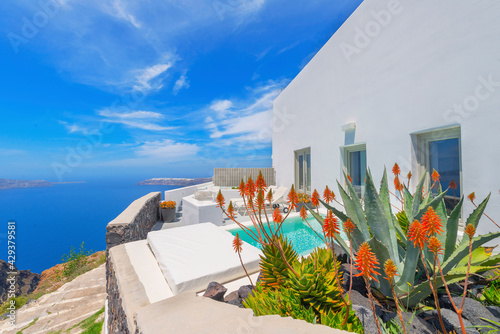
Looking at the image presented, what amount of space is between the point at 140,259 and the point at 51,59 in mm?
11853

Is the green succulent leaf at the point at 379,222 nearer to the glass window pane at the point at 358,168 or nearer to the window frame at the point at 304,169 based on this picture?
the glass window pane at the point at 358,168

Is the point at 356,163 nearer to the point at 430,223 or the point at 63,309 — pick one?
the point at 430,223

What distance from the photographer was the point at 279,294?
145cm

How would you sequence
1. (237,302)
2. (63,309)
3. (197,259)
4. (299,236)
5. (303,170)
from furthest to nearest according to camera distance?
(303,170) → (299,236) → (63,309) → (197,259) → (237,302)

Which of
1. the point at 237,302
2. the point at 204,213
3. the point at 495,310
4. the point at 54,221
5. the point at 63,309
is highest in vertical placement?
the point at 495,310

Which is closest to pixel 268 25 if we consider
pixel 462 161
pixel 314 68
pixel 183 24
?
pixel 314 68

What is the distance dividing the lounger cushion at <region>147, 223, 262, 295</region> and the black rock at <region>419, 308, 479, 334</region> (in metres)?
1.67

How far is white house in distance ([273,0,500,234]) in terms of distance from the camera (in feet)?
10.6

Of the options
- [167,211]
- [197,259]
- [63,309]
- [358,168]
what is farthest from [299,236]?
[167,211]

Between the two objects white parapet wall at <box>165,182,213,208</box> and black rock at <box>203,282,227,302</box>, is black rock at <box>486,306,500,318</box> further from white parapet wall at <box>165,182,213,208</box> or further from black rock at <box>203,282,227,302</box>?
white parapet wall at <box>165,182,213,208</box>

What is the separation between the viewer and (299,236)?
558cm

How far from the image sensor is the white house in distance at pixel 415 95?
324cm

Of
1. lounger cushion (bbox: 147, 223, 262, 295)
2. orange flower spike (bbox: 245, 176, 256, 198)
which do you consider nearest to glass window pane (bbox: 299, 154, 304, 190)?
lounger cushion (bbox: 147, 223, 262, 295)

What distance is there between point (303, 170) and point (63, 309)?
8331 mm
